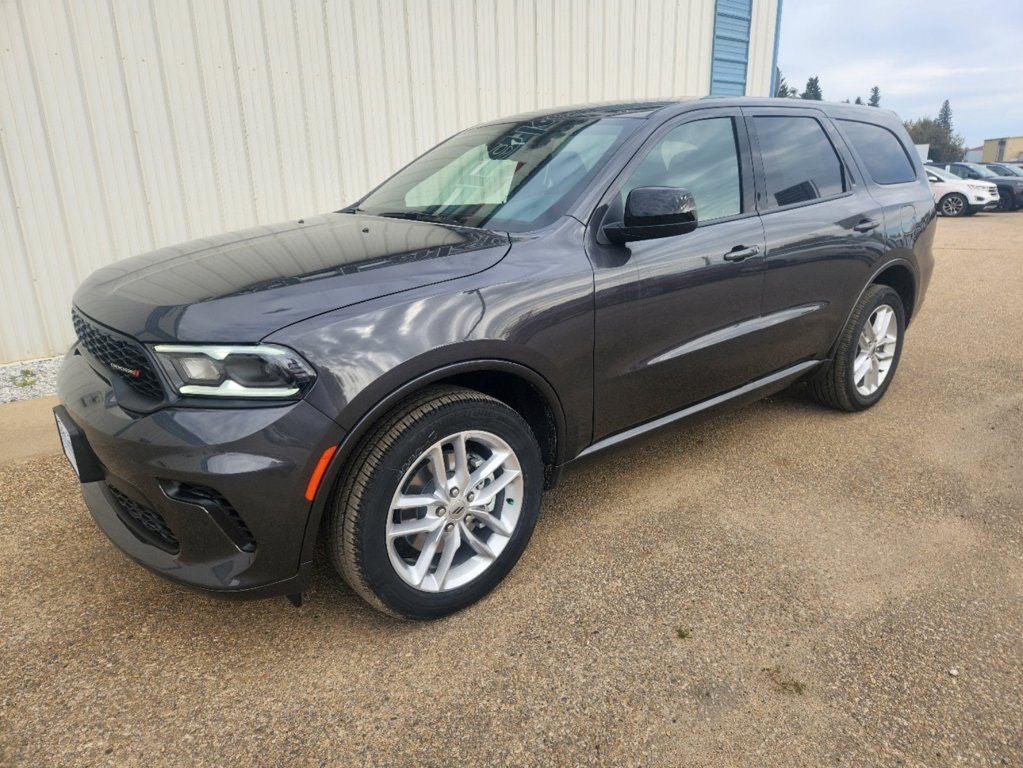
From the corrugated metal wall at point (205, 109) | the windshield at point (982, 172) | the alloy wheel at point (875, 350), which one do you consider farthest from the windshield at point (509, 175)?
the windshield at point (982, 172)

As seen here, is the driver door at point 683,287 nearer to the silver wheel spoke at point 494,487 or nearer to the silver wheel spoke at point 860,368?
the silver wheel spoke at point 494,487

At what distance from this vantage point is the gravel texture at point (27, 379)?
476 centimetres

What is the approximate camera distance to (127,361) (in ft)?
6.76

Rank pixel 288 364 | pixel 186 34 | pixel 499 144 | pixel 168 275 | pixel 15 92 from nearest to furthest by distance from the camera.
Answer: pixel 288 364 < pixel 168 275 < pixel 499 144 < pixel 15 92 < pixel 186 34

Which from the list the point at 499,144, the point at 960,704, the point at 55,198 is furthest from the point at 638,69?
the point at 960,704

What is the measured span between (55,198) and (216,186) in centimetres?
110

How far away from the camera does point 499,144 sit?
3.24 m

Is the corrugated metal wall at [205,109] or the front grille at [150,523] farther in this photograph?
the corrugated metal wall at [205,109]

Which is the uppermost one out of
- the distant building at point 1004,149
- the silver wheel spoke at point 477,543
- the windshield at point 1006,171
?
the silver wheel spoke at point 477,543

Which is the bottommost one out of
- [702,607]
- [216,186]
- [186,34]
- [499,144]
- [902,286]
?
[702,607]

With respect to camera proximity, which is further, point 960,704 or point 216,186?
point 216,186

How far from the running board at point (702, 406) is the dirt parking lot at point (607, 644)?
0.40 metres

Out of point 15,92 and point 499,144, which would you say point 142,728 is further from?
point 15,92

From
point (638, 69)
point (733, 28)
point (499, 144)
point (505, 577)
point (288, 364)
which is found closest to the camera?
point (288, 364)
